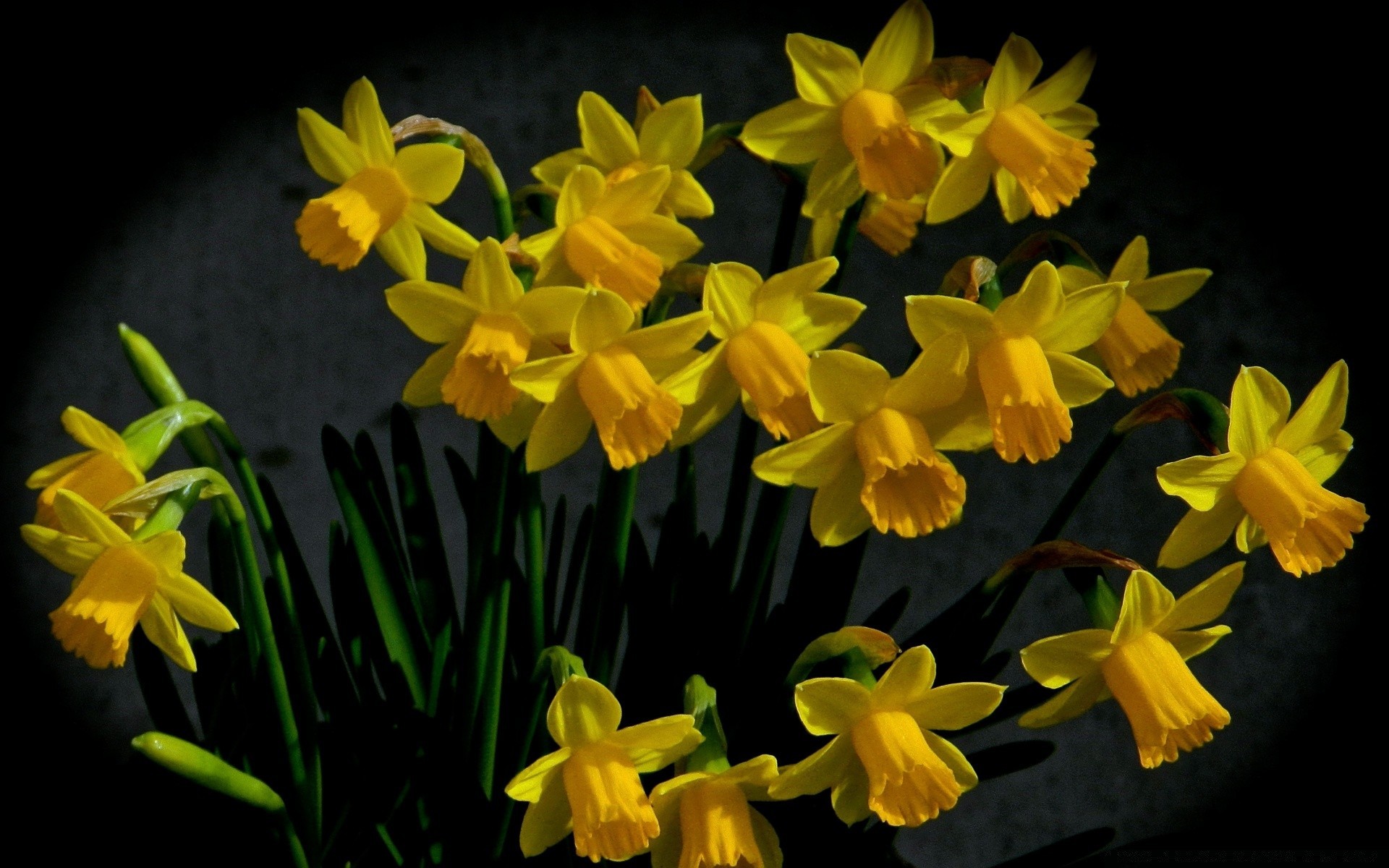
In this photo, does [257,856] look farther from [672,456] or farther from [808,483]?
[672,456]

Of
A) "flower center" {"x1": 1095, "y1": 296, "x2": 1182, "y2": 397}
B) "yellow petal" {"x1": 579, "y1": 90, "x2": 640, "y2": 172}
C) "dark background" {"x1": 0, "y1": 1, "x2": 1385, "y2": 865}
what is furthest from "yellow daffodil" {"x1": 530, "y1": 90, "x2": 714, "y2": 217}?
"dark background" {"x1": 0, "y1": 1, "x2": 1385, "y2": 865}

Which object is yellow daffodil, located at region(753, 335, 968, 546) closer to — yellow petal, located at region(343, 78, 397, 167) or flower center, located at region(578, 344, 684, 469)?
flower center, located at region(578, 344, 684, 469)

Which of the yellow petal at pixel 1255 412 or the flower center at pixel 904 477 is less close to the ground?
the flower center at pixel 904 477

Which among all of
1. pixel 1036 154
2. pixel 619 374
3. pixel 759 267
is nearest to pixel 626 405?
pixel 619 374

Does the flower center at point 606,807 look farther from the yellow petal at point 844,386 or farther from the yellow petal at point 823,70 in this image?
the yellow petal at point 823,70

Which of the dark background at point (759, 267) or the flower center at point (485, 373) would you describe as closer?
the flower center at point (485, 373)

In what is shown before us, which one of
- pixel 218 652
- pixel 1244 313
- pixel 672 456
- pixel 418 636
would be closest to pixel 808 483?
pixel 418 636

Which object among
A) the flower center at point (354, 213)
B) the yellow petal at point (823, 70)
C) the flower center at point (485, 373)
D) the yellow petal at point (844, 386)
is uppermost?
the flower center at point (354, 213)

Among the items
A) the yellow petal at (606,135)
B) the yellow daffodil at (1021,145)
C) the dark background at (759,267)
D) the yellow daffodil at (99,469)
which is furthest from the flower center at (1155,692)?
the dark background at (759,267)
